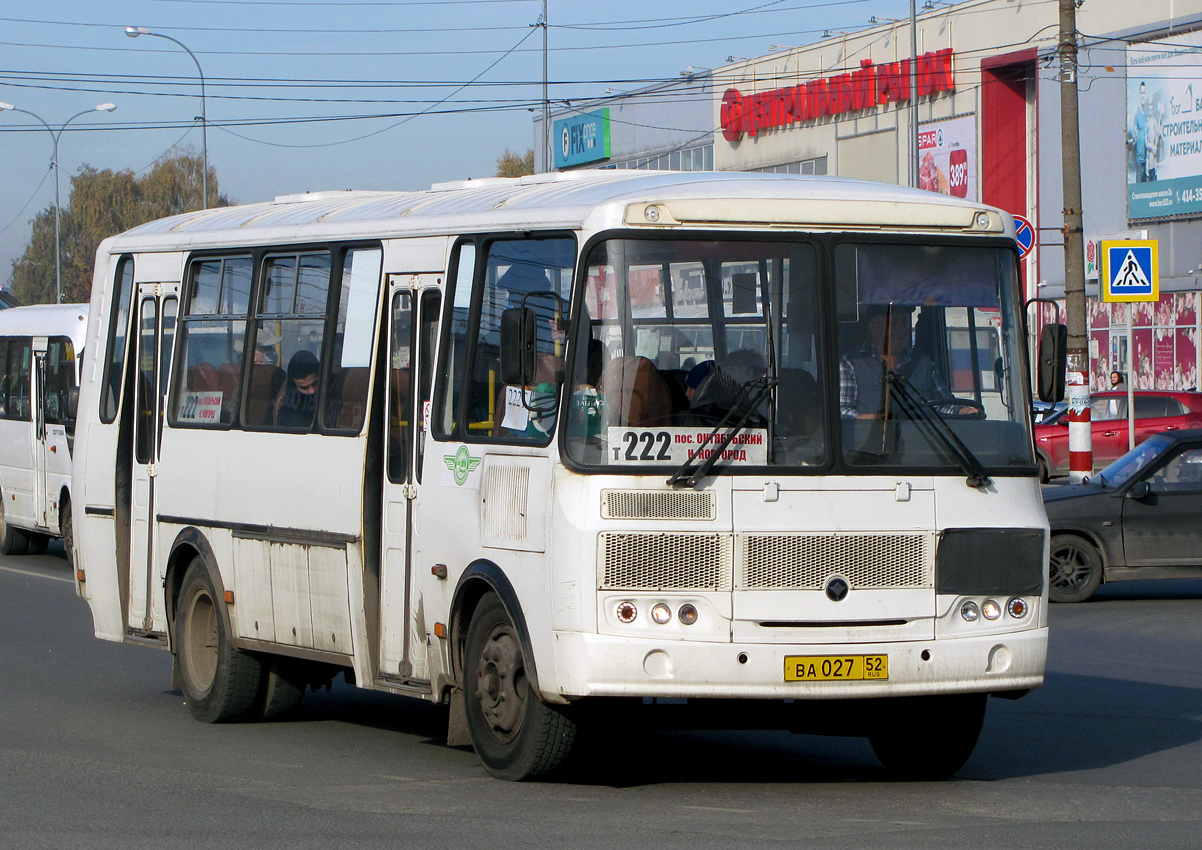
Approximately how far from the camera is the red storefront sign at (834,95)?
4856cm

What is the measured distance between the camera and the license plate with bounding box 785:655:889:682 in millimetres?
7512

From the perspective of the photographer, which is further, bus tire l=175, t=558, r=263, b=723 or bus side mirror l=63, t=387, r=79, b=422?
bus side mirror l=63, t=387, r=79, b=422

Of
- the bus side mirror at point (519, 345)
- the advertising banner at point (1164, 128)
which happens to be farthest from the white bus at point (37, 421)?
the advertising banner at point (1164, 128)

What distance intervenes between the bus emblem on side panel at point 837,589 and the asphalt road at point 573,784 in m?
0.89

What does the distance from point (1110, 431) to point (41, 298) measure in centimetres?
10885

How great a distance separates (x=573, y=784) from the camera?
320 inches

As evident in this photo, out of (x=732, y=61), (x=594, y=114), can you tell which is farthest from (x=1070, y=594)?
(x=594, y=114)

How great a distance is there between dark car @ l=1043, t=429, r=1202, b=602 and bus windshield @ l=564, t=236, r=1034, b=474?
813 centimetres

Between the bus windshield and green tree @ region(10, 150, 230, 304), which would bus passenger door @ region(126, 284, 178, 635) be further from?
green tree @ region(10, 150, 230, 304)

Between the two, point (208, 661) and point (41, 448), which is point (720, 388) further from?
point (41, 448)

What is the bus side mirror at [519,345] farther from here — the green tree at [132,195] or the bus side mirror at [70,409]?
the green tree at [132,195]

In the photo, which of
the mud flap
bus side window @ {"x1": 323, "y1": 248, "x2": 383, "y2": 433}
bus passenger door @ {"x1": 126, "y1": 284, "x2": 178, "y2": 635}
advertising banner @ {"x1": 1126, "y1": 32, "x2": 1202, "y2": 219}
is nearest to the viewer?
the mud flap

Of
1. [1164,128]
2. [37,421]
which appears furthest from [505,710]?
[1164,128]

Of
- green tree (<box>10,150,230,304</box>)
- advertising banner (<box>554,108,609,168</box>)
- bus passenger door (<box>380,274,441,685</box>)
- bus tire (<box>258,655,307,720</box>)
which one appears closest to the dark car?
bus tire (<box>258,655,307,720</box>)
